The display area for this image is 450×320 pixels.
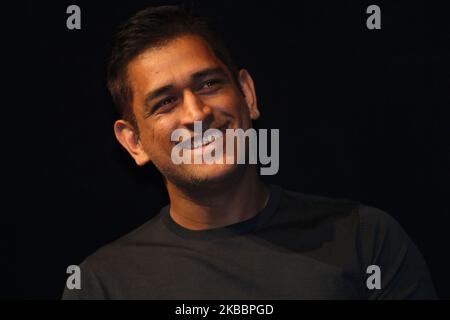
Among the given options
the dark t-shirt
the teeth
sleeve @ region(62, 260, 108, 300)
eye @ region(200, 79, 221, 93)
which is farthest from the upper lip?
sleeve @ region(62, 260, 108, 300)

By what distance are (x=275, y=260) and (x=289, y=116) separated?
1.67 ft

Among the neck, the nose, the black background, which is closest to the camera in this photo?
the nose

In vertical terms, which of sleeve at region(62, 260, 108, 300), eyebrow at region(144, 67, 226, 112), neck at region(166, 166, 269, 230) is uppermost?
eyebrow at region(144, 67, 226, 112)

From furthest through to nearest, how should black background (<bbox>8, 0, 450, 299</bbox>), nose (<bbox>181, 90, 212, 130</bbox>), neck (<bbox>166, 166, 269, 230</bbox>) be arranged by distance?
black background (<bbox>8, 0, 450, 299</bbox>) → neck (<bbox>166, 166, 269, 230</bbox>) → nose (<bbox>181, 90, 212, 130</bbox>)

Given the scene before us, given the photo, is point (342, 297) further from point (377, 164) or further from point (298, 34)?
point (298, 34)

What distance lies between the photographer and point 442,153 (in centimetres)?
193

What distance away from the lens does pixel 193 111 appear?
1.64m

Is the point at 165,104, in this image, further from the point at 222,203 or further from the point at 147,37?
the point at 222,203

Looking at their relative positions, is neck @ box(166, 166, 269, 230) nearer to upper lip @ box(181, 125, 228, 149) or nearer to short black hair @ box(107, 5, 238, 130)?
upper lip @ box(181, 125, 228, 149)

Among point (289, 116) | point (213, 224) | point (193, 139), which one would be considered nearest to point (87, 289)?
point (213, 224)

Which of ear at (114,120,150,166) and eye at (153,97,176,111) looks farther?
ear at (114,120,150,166)

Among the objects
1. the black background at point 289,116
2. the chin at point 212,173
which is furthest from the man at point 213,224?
the black background at point 289,116

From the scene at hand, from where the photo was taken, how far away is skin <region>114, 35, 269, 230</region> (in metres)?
1.67

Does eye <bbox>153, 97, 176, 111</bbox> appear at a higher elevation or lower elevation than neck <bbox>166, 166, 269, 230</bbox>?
higher
